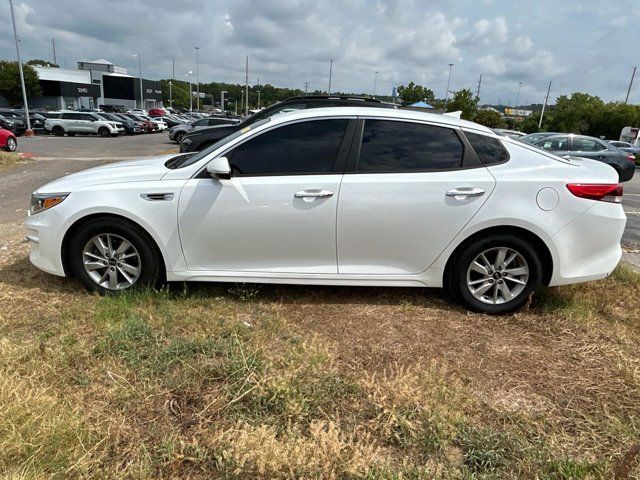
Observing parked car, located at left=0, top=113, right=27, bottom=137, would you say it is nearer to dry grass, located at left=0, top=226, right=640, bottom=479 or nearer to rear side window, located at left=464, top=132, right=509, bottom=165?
dry grass, located at left=0, top=226, right=640, bottom=479

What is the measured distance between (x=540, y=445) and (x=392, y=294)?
202 centimetres

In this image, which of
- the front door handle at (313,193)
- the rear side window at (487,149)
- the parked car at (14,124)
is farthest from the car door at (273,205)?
the parked car at (14,124)

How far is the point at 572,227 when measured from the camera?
12.0ft

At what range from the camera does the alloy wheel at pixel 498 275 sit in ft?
12.5

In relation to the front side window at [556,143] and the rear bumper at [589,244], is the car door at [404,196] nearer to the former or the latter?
the rear bumper at [589,244]

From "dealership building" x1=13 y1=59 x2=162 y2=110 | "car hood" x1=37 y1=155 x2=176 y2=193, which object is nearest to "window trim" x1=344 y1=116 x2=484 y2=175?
"car hood" x1=37 y1=155 x2=176 y2=193

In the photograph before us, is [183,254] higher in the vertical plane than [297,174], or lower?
lower

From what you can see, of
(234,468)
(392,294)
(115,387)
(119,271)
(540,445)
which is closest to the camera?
(234,468)

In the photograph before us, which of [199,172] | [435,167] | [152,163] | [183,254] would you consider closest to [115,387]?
[183,254]

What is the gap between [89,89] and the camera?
63312 mm

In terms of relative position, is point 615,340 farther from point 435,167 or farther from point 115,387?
point 115,387

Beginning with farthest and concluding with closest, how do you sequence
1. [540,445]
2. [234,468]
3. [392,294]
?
1. [392,294]
2. [540,445]
3. [234,468]

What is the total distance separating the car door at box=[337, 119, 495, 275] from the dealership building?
64783mm

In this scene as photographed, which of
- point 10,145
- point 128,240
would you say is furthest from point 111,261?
Result: point 10,145
